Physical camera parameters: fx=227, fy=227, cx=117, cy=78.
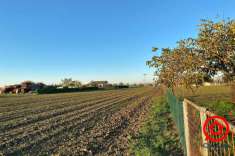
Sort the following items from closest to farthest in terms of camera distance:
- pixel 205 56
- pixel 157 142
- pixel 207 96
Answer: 1. pixel 157 142
2. pixel 205 56
3. pixel 207 96

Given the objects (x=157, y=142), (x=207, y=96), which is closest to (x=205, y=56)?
(x=157, y=142)

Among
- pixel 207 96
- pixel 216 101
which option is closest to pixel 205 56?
pixel 216 101

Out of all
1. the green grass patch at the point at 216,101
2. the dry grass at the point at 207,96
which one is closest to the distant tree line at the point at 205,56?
the green grass patch at the point at 216,101

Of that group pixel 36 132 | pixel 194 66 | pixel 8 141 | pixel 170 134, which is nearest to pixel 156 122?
pixel 170 134

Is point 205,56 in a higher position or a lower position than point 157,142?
higher

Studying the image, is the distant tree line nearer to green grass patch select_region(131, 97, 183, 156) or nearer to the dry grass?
green grass patch select_region(131, 97, 183, 156)

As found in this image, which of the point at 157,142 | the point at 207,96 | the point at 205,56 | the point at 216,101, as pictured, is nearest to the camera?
the point at 157,142

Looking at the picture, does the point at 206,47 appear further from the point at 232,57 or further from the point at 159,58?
the point at 159,58

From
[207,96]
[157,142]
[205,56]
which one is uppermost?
[205,56]

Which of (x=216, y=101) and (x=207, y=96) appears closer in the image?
(x=216, y=101)

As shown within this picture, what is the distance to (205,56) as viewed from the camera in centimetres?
902

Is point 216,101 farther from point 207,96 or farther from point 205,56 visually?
point 207,96

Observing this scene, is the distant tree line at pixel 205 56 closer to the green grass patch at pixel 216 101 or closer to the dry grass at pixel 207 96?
the green grass patch at pixel 216 101

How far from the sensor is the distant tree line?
27.5 feet
